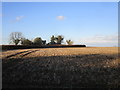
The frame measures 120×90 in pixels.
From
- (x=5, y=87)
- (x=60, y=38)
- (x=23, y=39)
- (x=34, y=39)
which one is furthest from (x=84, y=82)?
(x=60, y=38)

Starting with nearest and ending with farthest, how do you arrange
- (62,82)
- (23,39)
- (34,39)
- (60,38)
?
1. (62,82)
2. (23,39)
3. (34,39)
4. (60,38)

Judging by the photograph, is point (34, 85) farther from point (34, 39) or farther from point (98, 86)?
point (34, 39)

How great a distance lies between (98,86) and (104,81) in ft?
3.39

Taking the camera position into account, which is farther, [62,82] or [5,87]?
[62,82]

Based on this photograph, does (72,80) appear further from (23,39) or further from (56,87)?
(23,39)

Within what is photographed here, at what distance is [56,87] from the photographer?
6.66m

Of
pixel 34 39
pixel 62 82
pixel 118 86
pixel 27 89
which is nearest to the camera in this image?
pixel 27 89

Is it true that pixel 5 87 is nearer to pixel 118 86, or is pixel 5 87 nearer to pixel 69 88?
pixel 69 88

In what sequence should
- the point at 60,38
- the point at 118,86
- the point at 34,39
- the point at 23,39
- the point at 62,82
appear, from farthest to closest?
the point at 60,38
the point at 34,39
the point at 23,39
the point at 62,82
the point at 118,86

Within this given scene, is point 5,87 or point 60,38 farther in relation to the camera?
point 60,38

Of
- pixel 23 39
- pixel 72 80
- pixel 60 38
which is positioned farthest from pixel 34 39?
pixel 72 80

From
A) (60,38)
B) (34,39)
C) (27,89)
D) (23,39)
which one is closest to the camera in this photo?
(27,89)

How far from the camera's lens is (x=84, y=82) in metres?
7.53

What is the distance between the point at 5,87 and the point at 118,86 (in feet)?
18.7
